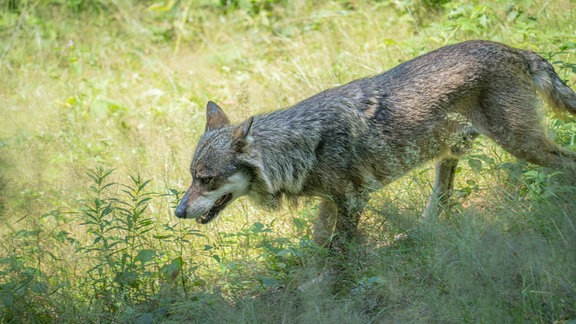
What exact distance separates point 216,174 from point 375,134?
1377mm

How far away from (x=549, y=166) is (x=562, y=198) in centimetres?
73

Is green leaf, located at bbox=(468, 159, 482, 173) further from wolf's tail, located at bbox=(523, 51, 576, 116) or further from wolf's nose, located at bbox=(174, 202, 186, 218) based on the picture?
wolf's nose, located at bbox=(174, 202, 186, 218)

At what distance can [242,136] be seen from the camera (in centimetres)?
521

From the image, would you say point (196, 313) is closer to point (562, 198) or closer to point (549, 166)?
point (562, 198)

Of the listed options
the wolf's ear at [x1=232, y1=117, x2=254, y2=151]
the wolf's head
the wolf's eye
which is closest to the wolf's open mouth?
the wolf's head

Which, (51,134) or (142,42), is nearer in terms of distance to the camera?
(51,134)

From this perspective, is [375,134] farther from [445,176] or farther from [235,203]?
[235,203]

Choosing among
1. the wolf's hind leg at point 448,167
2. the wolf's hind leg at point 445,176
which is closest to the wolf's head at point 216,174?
the wolf's hind leg at point 448,167

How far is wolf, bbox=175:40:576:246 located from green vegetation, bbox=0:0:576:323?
0.23 m

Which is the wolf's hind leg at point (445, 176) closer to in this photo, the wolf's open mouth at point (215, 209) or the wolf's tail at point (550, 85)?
the wolf's tail at point (550, 85)

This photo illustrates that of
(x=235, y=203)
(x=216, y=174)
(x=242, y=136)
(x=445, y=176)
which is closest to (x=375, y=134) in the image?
(x=445, y=176)

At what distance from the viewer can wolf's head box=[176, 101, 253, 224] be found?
5242mm

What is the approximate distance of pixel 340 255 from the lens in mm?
5117

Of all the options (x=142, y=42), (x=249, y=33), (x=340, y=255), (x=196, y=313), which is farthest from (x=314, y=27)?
(x=196, y=313)
